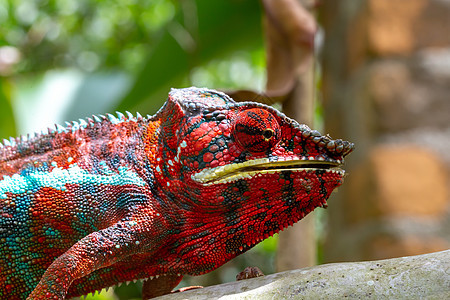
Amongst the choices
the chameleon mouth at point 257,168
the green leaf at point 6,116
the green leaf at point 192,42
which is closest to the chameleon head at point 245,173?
the chameleon mouth at point 257,168

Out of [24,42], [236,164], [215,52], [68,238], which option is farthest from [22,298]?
[24,42]

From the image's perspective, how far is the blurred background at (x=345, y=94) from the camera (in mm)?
2266

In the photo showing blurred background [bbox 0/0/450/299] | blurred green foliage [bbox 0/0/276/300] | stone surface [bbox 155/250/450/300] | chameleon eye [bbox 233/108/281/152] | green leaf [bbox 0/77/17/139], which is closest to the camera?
stone surface [bbox 155/250/450/300]

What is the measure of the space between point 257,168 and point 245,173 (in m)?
0.03

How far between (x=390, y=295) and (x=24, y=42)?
540 cm

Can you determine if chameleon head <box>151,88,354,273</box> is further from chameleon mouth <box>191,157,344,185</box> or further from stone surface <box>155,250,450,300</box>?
stone surface <box>155,250,450,300</box>

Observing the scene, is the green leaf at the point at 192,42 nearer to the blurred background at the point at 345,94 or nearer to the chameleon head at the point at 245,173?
the blurred background at the point at 345,94

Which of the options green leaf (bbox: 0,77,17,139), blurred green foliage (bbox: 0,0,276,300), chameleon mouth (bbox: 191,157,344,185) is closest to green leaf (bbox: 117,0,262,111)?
blurred green foliage (bbox: 0,0,276,300)

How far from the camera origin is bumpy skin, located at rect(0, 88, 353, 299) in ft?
4.29

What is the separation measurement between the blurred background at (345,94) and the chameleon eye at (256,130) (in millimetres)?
814

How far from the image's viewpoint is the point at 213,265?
137cm

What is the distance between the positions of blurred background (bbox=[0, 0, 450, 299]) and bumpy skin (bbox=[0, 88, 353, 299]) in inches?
31.1

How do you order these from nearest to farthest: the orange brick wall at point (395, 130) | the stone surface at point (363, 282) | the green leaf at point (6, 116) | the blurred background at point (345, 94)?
the stone surface at point (363, 282) < the blurred background at point (345, 94) < the orange brick wall at point (395, 130) < the green leaf at point (6, 116)

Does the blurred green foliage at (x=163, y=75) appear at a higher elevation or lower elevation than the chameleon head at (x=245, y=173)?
higher
